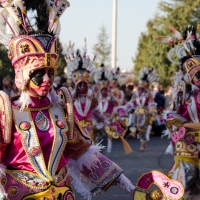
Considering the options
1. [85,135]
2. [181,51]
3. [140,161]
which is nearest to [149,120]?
[140,161]

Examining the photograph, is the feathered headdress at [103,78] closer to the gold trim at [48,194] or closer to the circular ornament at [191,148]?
the circular ornament at [191,148]

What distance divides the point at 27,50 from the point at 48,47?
0.50ft

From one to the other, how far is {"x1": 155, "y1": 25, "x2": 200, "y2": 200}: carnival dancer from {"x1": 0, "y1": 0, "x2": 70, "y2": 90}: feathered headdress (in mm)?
2793

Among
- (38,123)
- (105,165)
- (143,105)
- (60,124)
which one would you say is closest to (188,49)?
(105,165)

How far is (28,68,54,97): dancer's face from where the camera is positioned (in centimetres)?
361

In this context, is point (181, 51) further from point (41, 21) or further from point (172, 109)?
point (41, 21)

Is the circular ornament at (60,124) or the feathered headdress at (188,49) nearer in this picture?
the circular ornament at (60,124)

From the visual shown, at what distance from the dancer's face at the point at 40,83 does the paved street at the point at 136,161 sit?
380 cm

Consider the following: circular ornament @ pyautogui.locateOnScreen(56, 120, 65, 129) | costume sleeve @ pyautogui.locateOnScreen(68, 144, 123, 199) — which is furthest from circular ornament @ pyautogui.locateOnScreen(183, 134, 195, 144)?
circular ornament @ pyautogui.locateOnScreen(56, 120, 65, 129)

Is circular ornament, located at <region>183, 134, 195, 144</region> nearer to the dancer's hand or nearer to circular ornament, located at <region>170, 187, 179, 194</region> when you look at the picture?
the dancer's hand

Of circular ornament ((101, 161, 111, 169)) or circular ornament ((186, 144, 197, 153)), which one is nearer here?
circular ornament ((101, 161, 111, 169))

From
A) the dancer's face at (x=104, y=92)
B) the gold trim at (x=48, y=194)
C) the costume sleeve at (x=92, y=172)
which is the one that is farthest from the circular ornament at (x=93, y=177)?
the dancer's face at (x=104, y=92)

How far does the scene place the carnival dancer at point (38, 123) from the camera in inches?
139

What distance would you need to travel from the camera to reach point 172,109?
6336mm
